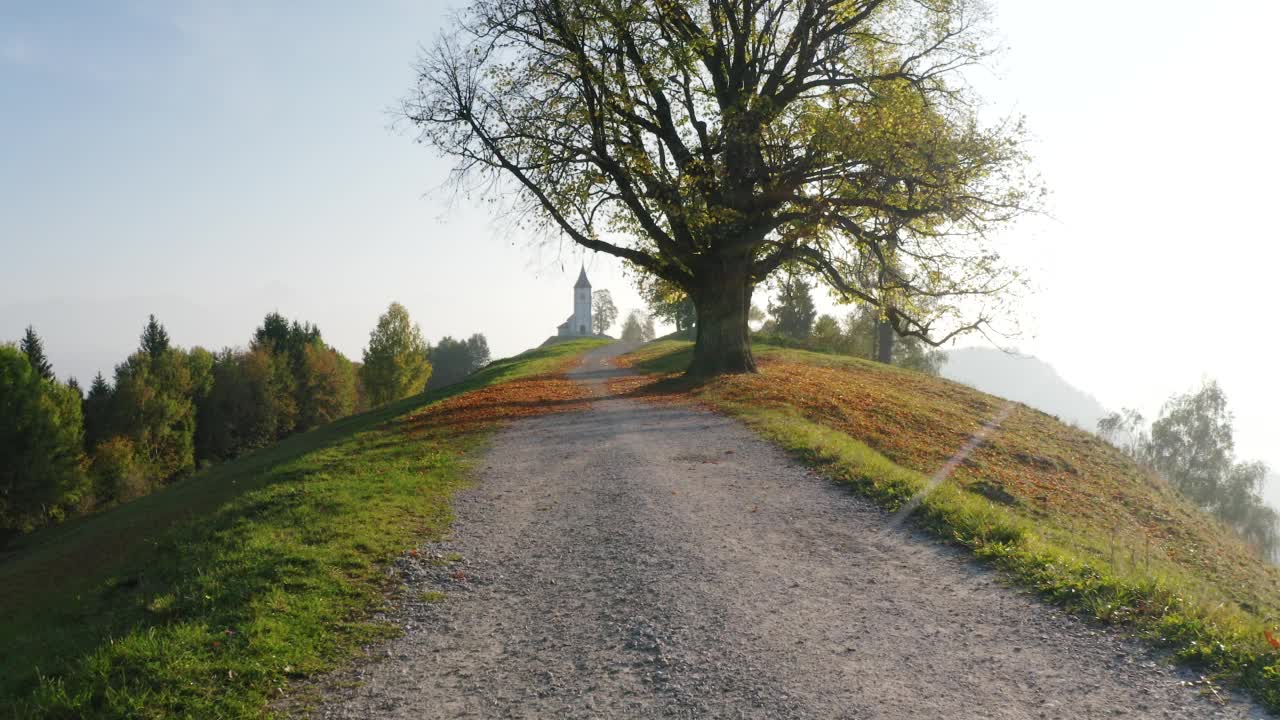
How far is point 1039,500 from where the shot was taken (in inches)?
572

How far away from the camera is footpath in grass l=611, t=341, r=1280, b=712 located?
20.2 feet

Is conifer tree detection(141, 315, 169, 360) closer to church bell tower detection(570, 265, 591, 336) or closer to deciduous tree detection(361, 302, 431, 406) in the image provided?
deciduous tree detection(361, 302, 431, 406)

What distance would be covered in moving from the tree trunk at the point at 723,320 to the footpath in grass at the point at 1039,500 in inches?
50.8

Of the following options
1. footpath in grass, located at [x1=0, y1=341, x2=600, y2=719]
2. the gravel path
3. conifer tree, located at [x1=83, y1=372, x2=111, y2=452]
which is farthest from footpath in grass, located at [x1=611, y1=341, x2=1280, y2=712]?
conifer tree, located at [x1=83, y1=372, x2=111, y2=452]

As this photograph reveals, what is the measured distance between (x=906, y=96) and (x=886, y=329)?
34972 millimetres

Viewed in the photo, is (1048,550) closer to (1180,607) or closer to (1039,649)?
(1180,607)

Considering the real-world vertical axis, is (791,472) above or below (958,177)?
below

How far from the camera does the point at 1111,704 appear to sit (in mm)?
4926

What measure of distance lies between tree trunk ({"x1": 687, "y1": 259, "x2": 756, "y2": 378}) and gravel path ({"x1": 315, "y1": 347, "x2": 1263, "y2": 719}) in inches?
549

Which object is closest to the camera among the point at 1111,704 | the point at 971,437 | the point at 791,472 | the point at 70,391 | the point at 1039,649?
the point at 1111,704

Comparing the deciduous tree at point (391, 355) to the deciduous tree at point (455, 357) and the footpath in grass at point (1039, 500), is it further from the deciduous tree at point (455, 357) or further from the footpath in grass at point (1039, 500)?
the deciduous tree at point (455, 357)

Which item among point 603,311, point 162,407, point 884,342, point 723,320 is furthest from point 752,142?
point 603,311

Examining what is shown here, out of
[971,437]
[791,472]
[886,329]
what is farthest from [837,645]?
[886,329]

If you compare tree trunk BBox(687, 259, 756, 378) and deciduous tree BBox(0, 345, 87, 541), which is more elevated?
tree trunk BBox(687, 259, 756, 378)
